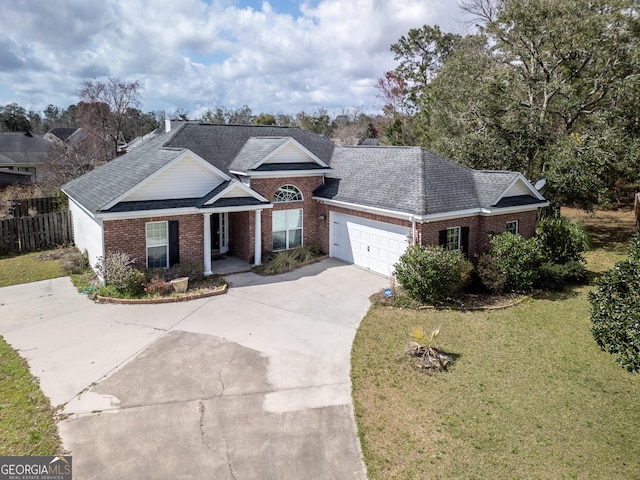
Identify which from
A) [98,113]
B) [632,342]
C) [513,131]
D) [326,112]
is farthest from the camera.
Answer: [326,112]

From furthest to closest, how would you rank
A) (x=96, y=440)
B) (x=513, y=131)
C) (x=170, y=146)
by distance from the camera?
(x=513, y=131)
(x=170, y=146)
(x=96, y=440)

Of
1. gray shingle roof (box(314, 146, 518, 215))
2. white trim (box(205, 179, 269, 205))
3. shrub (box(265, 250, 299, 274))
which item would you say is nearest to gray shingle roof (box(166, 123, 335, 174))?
white trim (box(205, 179, 269, 205))

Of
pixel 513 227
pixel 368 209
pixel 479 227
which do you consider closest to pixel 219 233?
pixel 368 209

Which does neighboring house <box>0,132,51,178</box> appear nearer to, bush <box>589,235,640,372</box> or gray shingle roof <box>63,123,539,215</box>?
gray shingle roof <box>63,123,539,215</box>

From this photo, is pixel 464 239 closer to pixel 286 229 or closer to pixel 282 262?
pixel 282 262

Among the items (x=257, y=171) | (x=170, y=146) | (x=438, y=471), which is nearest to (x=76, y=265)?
(x=170, y=146)

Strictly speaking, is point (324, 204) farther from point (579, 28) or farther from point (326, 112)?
point (326, 112)
